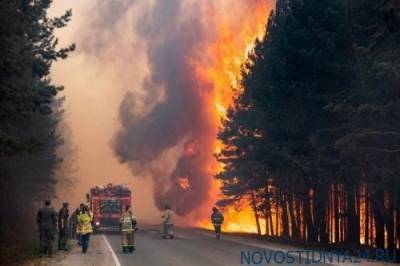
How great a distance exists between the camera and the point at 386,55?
2186 centimetres

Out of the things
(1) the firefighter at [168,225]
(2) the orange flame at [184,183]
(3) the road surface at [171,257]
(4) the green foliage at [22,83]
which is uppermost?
(4) the green foliage at [22,83]

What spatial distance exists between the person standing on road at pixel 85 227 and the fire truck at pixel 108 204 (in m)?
15.5

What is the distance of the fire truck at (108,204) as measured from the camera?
132ft

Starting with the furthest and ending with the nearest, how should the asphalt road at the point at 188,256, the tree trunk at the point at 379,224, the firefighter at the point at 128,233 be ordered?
the tree trunk at the point at 379,224 < the firefighter at the point at 128,233 < the asphalt road at the point at 188,256

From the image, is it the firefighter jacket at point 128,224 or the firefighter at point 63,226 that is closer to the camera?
the firefighter jacket at point 128,224

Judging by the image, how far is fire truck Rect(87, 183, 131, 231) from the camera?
40188 mm

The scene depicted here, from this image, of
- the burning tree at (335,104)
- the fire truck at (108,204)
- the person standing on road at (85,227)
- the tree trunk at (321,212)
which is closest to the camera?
the burning tree at (335,104)

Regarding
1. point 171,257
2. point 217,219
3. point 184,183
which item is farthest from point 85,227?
point 184,183

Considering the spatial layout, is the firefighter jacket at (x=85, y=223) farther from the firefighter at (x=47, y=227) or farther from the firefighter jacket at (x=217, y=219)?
the firefighter jacket at (x=217, y=219)

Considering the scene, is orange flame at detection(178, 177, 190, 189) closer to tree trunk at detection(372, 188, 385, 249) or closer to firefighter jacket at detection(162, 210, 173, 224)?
firefighter jacket at detection(162, 210, 173, 224)

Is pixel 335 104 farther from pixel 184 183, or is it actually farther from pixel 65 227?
pixel 184 183

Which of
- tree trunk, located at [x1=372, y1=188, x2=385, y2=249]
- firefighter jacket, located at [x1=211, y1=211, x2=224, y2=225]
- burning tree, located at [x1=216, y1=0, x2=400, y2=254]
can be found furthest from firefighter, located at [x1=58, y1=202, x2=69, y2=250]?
tree trunk, located at [x1=372, y1=188, x2=385, y2=249]

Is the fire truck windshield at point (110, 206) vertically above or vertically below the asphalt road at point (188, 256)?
above

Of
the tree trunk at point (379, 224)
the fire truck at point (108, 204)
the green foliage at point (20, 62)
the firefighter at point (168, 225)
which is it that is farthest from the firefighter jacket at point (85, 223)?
the fire truck at point (108, 204)
